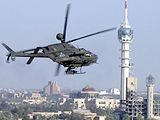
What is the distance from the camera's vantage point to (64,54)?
19922mm

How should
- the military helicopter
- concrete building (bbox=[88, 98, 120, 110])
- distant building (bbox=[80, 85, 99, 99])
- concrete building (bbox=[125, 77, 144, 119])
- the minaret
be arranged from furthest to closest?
distant building (bbox=[80, 85, 99, 99])
concrete building (bbox=[88, 98, 120, 110])
the minaret
concrete building (bbox=[125, 77, 144, 119])
the military helicopter

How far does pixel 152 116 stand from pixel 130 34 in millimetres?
50425

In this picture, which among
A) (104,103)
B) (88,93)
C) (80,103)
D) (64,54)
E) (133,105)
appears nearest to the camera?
(64,54)

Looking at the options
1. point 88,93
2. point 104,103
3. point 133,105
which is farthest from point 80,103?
point 133,105

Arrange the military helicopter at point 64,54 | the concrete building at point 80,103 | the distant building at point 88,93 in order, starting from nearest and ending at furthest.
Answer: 1. the military helicopter at point 64,54
2. the concrete building at point 80,103
3. the distant building at point 88,93

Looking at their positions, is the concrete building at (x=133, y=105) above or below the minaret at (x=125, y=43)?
Result: below

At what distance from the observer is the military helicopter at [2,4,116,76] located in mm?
19938

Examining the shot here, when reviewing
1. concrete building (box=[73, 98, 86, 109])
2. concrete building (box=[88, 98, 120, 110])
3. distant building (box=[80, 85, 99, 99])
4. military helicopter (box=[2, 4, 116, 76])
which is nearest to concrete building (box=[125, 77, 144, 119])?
concrete building (box=[73, 98, 86, 109])

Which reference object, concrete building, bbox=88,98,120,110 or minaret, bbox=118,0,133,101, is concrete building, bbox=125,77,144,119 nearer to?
minaret, bbox=118,0,133,101

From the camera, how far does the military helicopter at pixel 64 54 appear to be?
65.4 feet

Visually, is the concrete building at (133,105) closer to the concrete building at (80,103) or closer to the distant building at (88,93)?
the concrete building at (80,103)

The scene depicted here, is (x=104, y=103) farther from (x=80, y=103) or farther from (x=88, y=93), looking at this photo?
(x=88, y=93)

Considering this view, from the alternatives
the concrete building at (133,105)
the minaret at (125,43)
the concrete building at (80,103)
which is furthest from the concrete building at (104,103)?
the concrete building at (133,105)

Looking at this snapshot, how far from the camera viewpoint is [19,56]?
800 inches
